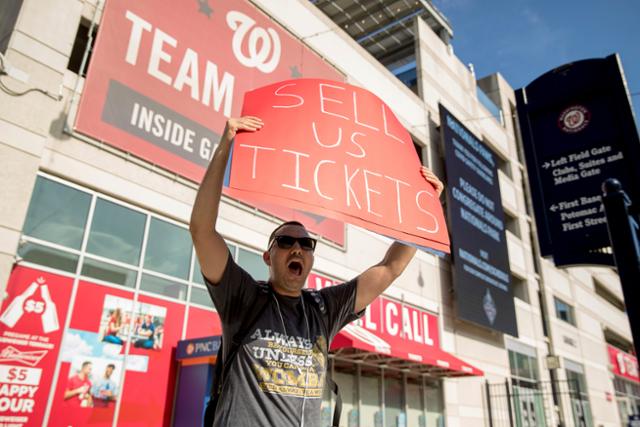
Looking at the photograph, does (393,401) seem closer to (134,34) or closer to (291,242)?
(134,34)

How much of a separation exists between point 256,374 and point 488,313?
687 inches

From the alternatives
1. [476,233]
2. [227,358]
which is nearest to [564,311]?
[476,233]

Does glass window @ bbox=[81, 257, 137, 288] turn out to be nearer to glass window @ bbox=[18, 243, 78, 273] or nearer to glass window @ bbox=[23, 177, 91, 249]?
glass window @ bbox=[18, 243, 78, 273]

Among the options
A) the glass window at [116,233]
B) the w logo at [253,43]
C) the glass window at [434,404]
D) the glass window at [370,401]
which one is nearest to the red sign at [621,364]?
the glass window at [434,404]

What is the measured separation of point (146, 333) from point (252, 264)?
10.5 feet

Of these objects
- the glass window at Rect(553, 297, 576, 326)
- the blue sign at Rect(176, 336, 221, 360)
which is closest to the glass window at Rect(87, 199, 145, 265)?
the blue sign at Rect(176, 336, 221, 360)

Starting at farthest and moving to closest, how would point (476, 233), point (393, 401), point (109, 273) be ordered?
point (476, 233) → point (393, 401) → point (109, 273)

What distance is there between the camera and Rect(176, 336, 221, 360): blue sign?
8.02 metres

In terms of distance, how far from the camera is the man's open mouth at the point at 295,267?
240 centimetres

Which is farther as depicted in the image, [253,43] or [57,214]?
[253,43]

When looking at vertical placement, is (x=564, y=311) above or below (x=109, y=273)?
above

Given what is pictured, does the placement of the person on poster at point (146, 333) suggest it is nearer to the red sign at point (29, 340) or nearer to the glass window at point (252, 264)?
the red sign at point (29, 340)

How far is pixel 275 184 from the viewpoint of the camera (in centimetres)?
263

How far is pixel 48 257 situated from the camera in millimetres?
7758
